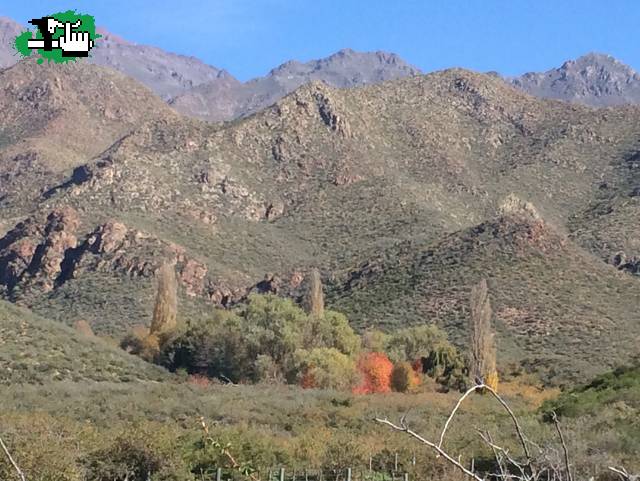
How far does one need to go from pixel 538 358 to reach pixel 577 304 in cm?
687

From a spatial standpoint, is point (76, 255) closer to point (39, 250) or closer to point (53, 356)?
point (39, 250)

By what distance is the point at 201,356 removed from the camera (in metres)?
53.2

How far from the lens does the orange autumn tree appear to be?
50.1 m

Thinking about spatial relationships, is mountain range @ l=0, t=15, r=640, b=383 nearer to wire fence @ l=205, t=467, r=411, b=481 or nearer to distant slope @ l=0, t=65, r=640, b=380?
distant slope @ l=0, t=65, r=640, b=380

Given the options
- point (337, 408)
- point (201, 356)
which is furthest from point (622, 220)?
point (337, 408)

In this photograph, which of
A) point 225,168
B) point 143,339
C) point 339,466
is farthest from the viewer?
point 225,168

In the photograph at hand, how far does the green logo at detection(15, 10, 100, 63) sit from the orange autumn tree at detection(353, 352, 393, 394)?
39714mm

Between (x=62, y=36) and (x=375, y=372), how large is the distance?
41.2 m

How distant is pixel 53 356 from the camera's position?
43.2 m

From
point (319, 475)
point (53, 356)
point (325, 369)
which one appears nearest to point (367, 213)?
point (325, 369)

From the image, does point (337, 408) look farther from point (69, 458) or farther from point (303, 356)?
point (69, 458)

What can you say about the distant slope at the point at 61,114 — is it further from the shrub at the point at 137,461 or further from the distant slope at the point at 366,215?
the shrub at the point at 137,461

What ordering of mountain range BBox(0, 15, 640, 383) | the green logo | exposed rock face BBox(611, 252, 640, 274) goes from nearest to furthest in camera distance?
the green logo < mountain range BBox(0, 15, 640, 383) < exposed rock face BBox(611, 252, 640, 274)

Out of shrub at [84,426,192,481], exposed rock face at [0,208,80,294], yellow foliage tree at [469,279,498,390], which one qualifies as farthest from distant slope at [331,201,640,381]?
shrub at [84,426,192,481]
